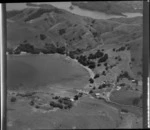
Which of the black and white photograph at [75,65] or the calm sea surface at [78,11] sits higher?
the calm sea surface at [78,11]

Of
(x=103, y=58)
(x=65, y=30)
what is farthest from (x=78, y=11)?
(x=103, y=58)

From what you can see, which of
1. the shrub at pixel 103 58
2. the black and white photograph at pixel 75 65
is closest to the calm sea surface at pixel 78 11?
the black and white photograph at pixel 75 65

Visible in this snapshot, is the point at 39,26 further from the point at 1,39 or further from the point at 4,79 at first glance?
the point at 4,79

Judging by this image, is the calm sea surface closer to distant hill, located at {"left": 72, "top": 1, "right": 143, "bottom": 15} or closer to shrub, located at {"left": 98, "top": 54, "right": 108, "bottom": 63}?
distant hill, located at {"left": 72, "top": 1, "right": 143, "bottom": 15}

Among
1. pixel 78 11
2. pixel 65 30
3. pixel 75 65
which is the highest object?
pixel 78 11

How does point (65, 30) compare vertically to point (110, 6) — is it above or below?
below

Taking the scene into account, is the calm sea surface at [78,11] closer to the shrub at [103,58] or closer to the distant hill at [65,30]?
the distant hill at [65,30]

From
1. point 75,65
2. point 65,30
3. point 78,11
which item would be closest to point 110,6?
point 78,11

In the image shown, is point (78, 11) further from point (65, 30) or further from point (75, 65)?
point (75, 65)

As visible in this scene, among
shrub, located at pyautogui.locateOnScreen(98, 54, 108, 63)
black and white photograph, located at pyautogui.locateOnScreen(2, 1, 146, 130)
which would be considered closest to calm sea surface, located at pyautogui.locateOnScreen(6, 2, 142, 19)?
black and white photograph, located at pyautogui.locateOnScreen(2, 1, 146, 130)
